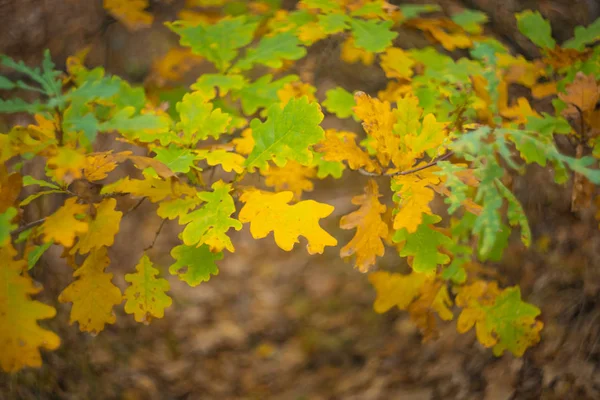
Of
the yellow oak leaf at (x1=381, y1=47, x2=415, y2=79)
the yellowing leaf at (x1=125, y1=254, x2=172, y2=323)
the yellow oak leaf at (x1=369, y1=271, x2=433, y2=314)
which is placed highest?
the yellow oak leaf at (x1=381, y1=47, x2=415, y2=79)

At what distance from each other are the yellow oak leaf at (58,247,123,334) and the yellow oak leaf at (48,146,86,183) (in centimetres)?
36

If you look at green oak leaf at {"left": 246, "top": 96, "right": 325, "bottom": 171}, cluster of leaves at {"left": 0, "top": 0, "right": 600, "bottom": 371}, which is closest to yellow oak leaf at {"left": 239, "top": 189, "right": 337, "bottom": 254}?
cluster of leaves at {"left": 0, "top": 0, "right": 600, "bottom": 371}

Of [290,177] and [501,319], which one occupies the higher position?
[290,177]

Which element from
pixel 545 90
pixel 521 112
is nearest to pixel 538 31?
pixel 545 90

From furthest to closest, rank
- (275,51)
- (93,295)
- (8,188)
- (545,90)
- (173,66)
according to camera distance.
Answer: (173,66), (545,90), (275,51), (93,295), (8,188)

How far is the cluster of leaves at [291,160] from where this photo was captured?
0.95 m

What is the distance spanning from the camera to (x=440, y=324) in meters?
1.95

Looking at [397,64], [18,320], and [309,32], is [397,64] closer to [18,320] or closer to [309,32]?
[309,32]

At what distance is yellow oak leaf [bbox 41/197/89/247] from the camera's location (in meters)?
0.93

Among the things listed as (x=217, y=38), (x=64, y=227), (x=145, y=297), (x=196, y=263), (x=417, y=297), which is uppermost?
(x=217, y=38)

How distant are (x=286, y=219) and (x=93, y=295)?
1.95 ft

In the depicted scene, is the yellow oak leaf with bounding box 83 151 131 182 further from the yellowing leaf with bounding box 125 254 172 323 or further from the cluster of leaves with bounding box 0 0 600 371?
the yellowing leaf with bounding box 125 254 172 323

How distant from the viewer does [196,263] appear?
47.0 inches

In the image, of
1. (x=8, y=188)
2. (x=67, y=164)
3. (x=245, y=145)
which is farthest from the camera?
(x=245, y=145)
